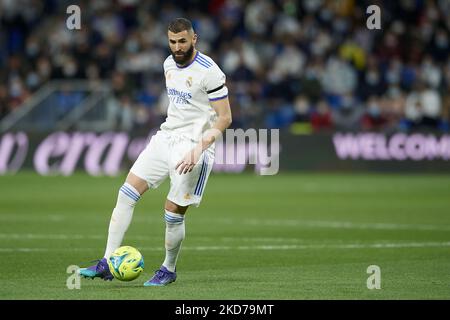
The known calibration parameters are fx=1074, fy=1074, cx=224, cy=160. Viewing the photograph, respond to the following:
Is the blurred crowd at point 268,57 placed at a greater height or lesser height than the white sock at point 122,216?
greater

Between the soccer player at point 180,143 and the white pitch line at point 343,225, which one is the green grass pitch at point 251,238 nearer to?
the white pitch line at point 343,225

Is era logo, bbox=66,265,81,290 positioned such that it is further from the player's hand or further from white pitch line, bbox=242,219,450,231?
white pitch line, bbox=242,219,450,231

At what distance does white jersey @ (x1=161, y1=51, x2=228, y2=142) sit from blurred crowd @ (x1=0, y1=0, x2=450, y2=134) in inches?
658

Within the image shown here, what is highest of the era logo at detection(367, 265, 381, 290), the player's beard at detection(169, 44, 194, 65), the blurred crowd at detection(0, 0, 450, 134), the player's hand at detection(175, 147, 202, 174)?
the blurred crowd at detection(0, 0, 450, 134)

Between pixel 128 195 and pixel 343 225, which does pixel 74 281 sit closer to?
pixel 128 195

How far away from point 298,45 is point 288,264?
1928 cm

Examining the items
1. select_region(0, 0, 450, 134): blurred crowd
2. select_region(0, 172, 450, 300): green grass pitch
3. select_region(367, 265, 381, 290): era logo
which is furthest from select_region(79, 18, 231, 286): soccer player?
select_region(0, 0, 450, 134): blurred crowd

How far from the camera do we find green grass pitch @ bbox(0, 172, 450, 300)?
9352 mm

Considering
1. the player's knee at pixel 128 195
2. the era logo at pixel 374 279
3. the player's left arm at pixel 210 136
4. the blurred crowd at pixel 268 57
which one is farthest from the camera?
the blurred crowd at pixel 268 57

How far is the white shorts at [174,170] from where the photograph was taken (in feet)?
32.5

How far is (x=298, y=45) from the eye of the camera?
30.0 m

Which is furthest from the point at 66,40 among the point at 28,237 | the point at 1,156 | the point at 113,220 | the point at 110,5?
the point at 113,220

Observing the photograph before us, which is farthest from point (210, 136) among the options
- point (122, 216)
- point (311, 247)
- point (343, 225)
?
point (343, 225)

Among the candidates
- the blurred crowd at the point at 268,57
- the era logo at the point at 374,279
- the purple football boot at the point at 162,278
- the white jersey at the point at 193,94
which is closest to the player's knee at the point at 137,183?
the white jersey at the point at 193,94
